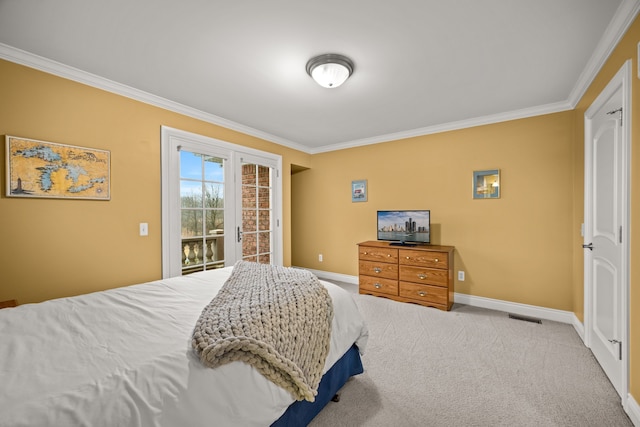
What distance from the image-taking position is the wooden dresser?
3375 mm

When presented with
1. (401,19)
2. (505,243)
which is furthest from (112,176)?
(505,243)

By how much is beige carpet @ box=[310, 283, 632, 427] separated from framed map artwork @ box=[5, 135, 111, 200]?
102 inches

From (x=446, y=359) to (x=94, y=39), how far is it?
143 inches

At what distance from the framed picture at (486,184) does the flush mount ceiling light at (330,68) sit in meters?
2.32

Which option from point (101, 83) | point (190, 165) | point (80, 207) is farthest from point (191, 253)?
point (101, 83)

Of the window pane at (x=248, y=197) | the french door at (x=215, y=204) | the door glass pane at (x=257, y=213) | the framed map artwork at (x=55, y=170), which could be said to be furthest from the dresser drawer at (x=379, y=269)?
the framed map artwork at (x=55, y=170)

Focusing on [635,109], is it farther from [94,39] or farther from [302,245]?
[302,245]

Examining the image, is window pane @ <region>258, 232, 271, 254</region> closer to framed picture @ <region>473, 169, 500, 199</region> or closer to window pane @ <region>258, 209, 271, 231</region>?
window pane @ <region>258, 209, 271, 231</region>

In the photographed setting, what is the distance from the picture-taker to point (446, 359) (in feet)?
7.57

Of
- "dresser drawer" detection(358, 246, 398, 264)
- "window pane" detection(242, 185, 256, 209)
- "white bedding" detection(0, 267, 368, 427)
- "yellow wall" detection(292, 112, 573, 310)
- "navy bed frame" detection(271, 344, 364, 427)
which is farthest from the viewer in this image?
"window pane" detection(242, 185, 256, 209)

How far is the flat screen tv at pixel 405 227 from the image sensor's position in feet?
12.4

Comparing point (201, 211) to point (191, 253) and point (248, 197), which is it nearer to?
point (191, 253)

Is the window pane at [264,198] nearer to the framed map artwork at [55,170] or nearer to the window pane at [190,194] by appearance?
the window pane at [190,194]

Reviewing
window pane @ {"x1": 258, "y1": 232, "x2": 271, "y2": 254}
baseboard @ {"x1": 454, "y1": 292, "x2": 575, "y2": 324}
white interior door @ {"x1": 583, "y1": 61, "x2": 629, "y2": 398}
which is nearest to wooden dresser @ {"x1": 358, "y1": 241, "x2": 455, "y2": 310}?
→ baseboard @ {"x1": 454, "y1": 292, "x2": 575, "y2": 324}
